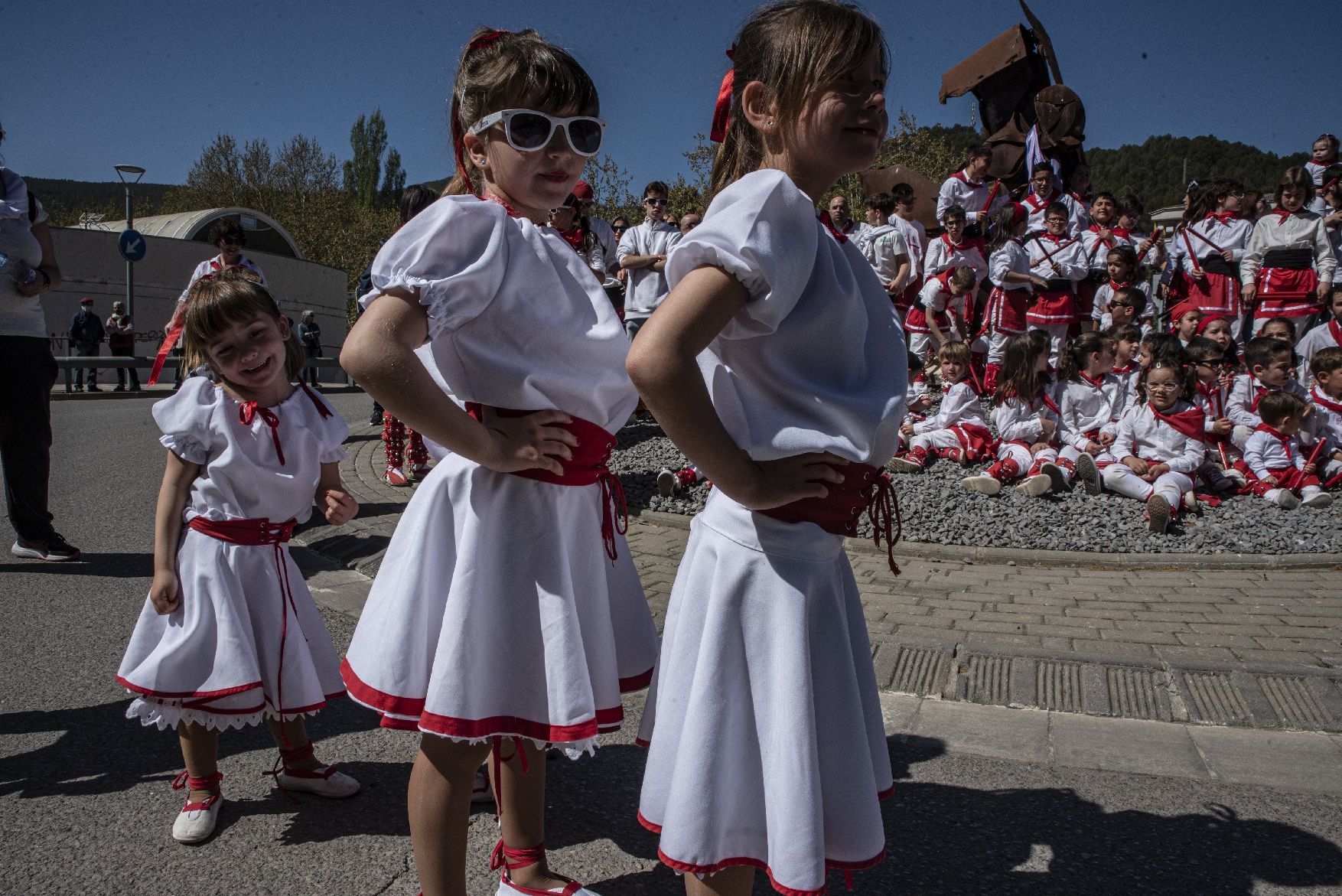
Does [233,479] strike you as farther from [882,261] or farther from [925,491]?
[882,261]

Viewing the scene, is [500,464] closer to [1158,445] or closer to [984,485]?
[984,485]

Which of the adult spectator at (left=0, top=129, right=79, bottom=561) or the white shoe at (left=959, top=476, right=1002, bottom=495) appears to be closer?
the adult spectator at (left=0, top=129, right=79, bottom=561)

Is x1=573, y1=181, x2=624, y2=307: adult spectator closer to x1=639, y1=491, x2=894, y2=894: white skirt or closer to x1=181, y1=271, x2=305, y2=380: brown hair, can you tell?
x1=181, y1=271, x2=305, y2=380: brown hair

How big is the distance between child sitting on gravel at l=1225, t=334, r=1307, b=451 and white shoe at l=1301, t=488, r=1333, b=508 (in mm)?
750

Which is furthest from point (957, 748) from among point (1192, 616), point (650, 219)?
point (650, 219)

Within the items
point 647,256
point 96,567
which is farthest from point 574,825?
point 647,256

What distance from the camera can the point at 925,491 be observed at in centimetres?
663

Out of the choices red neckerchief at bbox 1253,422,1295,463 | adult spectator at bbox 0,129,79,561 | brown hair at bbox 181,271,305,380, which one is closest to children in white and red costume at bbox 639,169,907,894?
brown hair at bbox 181,271,305,380

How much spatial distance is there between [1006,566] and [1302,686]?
6.68 feet

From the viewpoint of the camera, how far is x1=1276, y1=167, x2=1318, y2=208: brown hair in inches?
353

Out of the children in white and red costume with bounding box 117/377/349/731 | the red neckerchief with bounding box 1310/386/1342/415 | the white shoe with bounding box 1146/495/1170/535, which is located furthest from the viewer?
the red neckerchief with bounding box 1310/386/1342/415

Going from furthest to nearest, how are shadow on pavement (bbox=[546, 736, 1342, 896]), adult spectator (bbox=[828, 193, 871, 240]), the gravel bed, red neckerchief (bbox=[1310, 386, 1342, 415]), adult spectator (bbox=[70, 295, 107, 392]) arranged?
1. adult spectator (bbox=[70, 295, 107, 392])
2. adult spectator (bbox=[828, 193, 871, 240])
3. red neckerchief (bbox=[1310, 386, 1342, 415])
4. the gravel bed
5. shadow on pavement (bbox=[546, 736, 1342, 896])

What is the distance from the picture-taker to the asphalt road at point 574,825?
2.38m

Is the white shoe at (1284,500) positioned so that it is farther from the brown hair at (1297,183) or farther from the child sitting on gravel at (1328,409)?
the brown hair at (1297,183)
